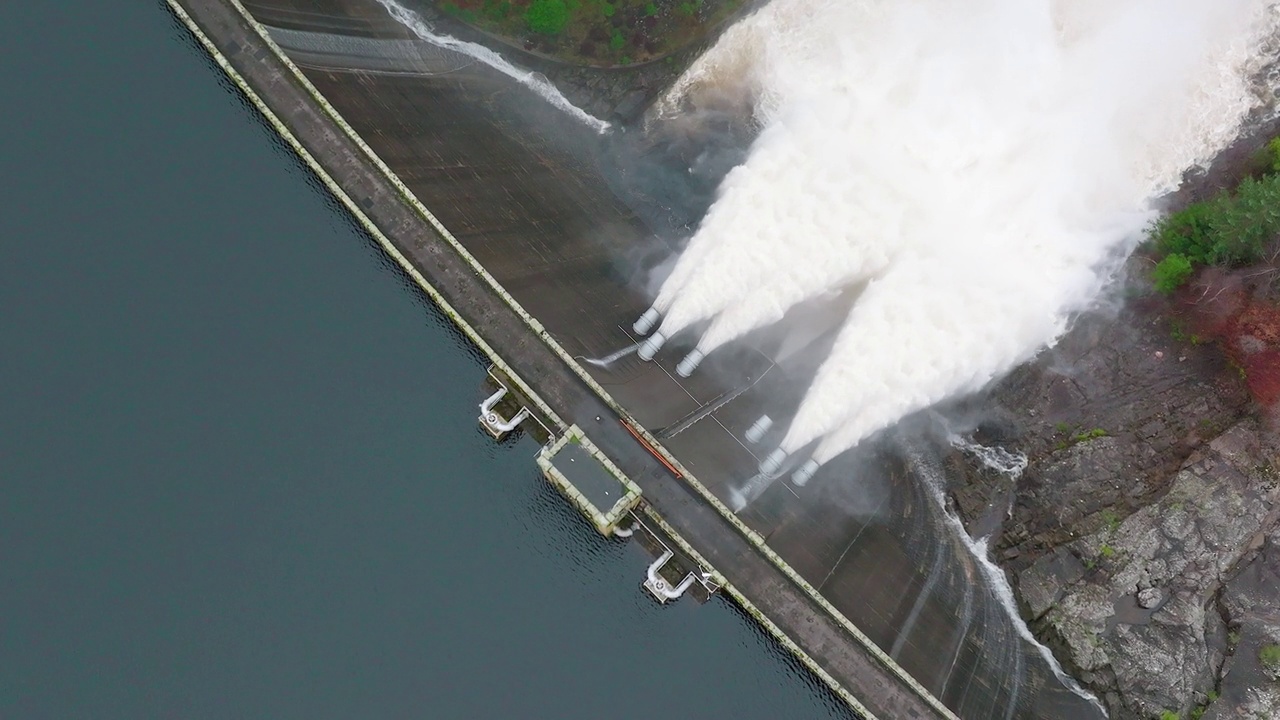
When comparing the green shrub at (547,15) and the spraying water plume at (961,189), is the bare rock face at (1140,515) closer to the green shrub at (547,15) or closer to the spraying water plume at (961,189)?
the spraying water plume at (961,189)

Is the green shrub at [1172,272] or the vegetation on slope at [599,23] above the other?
the vegetation on slope at [599,23]

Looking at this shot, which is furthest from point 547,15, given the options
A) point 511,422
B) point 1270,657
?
point 1270,657

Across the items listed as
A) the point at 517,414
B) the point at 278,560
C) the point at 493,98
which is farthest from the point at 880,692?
the point at 493,98

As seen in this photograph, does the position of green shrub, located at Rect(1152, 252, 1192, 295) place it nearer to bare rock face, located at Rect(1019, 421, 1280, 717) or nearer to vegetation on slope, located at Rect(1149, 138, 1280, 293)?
vegetation on slope, located at Rect(1149, 138, 1280, 293)

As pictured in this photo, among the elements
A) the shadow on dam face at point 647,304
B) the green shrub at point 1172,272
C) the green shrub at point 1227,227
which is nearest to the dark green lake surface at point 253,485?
the shadow on dam face at point 647,304

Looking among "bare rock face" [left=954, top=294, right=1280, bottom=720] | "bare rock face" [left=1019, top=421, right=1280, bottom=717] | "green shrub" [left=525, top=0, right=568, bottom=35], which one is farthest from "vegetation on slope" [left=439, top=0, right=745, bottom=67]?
"bare rock face" [left=1019, top=421, right=1280, bottom=717]
